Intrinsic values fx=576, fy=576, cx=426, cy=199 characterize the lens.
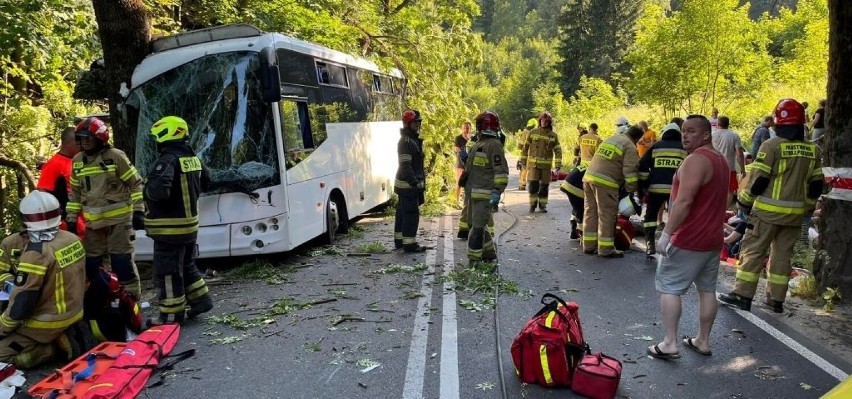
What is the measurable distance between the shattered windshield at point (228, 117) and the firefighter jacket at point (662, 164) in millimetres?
4786

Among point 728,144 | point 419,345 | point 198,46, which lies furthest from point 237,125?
point 728,144

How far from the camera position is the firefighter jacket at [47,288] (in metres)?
4.25

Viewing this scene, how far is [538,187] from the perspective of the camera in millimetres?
12031

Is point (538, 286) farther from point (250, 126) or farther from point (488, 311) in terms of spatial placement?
point (250, 126)

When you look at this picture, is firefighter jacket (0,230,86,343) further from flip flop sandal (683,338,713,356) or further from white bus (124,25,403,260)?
flip flop sandal (683,338,713,356)

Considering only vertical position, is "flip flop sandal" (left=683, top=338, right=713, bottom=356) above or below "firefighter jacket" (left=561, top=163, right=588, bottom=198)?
below

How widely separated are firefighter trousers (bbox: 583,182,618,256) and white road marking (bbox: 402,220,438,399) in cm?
243

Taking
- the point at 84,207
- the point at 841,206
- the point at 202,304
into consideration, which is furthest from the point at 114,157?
the point at 841,206

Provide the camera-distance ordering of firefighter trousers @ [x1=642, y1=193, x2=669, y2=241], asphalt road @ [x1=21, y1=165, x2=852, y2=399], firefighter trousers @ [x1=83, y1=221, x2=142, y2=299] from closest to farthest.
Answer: asphalt road @ [x1=21, y1=165, x2=852, y2=399]
firefighter trousers @ [x1=83, y1=221, x2=142, y2=299]
firefighter trousers @ [x1=642, y1=193, x2=669, y2=241]

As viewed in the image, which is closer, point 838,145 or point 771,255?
point 771,255

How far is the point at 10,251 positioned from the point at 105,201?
1.06 metres

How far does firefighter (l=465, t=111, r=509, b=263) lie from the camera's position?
705 cm

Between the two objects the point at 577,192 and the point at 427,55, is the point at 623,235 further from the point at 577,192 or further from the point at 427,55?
the point at 427,55

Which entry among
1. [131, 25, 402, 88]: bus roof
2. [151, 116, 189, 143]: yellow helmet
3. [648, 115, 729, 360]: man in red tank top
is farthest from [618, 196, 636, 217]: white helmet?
[151, 116, 189, 143]: yellow helmet
